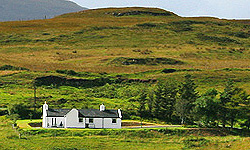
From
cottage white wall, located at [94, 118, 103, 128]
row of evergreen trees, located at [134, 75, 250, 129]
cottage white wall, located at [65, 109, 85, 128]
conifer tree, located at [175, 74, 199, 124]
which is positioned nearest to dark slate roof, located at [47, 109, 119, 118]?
cottage white wall, located at [94, 118, 103, 128]

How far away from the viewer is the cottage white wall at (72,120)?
68.2m

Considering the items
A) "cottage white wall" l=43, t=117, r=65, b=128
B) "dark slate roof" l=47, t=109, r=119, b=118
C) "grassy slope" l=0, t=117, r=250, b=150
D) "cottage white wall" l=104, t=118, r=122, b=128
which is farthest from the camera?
"dark slate roof" l=47, t=109, r=119, b=118

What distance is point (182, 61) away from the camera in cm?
14325

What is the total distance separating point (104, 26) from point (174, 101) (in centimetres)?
12223

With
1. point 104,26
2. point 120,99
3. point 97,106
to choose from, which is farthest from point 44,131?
point 104,26

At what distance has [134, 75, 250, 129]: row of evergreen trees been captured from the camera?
228 feet

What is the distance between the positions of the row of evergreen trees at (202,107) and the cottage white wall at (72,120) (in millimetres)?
12914

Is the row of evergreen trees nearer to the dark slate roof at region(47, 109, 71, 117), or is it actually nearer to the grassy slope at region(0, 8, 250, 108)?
the grassy slope at region(0, 8, 250, 108)

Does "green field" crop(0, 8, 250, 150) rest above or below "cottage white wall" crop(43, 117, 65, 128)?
above

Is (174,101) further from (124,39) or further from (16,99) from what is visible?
(124,39)

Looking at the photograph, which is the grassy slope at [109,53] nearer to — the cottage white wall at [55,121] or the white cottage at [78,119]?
the white cottage at [78,119]

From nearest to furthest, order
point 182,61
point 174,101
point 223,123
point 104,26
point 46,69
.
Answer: point 223,123 → point 174,101 → point 46,69 → point 182,61 → point 104,26

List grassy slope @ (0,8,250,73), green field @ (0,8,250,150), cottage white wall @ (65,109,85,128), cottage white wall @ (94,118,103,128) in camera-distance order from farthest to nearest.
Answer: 1. grassy slope @ (0,8,250,73)
2. cottage white wall @ (94,118,103,128)
3. cottage white wall @ (65,109,85,128)
4. green field @ (0,8,250,150)

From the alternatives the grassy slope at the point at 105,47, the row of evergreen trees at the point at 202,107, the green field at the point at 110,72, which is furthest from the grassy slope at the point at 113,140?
the grassy slope at the point at 105,47
